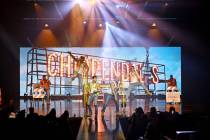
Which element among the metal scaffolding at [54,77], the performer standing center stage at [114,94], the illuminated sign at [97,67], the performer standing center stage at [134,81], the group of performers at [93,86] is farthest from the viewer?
the illuminated sign at [97,67]

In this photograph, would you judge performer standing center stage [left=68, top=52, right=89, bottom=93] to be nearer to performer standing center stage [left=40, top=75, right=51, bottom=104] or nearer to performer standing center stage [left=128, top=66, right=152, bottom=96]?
performer standing center stage [left=40, top=75, right=51, bottom=104]

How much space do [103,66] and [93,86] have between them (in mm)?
2685

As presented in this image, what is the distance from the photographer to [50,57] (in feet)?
52.9

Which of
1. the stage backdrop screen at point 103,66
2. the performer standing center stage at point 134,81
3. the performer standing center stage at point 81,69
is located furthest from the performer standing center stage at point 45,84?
the performer standing center stage at point 134,81

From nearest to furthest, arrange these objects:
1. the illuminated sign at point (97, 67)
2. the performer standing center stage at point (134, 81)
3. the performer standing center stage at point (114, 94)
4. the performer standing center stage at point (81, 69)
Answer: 1. the performer standing center stage at point (81, 69)
2. the performer standing center stage at point (114, 94)
3. the performer standing center stage at point (134, 81)
4. the illuminated sign at point (97, 67)

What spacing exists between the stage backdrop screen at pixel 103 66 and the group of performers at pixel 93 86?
17 centimetres

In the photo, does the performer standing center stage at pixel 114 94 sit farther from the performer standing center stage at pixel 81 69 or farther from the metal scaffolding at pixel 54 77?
the performer standing center stage at pixel 81 69

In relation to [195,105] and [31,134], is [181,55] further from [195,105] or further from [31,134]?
[31,134]

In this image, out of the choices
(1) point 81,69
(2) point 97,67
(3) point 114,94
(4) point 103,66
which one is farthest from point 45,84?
(3) point 114,94

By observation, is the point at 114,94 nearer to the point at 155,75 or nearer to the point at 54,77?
the point at 155,75

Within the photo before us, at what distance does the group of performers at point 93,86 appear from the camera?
13.5 m

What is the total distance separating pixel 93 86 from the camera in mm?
13570

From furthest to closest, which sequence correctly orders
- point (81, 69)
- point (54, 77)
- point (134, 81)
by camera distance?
point (54, 77)
point (134, 81)
point (81, 69)

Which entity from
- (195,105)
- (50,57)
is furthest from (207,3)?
(50,57)
